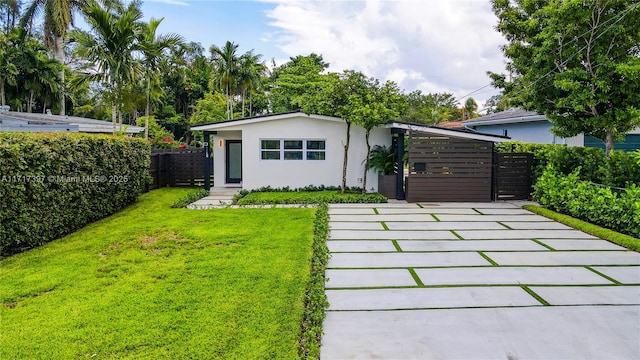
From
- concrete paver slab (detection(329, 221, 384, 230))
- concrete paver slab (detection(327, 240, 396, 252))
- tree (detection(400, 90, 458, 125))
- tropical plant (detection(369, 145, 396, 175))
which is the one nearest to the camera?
concrete paver slab (detection(327, 240, 396, 252))

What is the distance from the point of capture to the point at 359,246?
6406 mm

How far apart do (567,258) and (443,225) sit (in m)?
2.52

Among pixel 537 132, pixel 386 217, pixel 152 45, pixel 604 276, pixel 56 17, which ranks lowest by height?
pixel 604 276

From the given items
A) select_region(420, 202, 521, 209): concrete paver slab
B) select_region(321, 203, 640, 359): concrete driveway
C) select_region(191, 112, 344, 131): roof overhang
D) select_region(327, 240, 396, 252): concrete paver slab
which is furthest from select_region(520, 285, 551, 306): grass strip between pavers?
select_region(191, 112, 344, 131): roof overhang

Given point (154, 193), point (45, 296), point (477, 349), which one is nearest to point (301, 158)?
point (154, 193)

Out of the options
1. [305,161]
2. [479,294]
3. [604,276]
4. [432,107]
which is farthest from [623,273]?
[432,107]

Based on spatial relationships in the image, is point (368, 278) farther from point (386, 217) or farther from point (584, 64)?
point (584, 64)

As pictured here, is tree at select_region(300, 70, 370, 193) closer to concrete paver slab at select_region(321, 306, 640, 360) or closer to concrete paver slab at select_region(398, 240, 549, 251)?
concrete paver slab at select_region(398, 240, 549, 251)

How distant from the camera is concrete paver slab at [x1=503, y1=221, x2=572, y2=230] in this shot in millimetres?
A: 7703

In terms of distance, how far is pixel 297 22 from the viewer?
48.4ft

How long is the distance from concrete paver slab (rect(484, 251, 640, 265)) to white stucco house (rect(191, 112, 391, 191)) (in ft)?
22.2

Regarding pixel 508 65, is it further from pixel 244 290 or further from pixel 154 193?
pixel 154 193

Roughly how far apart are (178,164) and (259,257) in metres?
9.89

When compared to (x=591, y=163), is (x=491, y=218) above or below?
below
